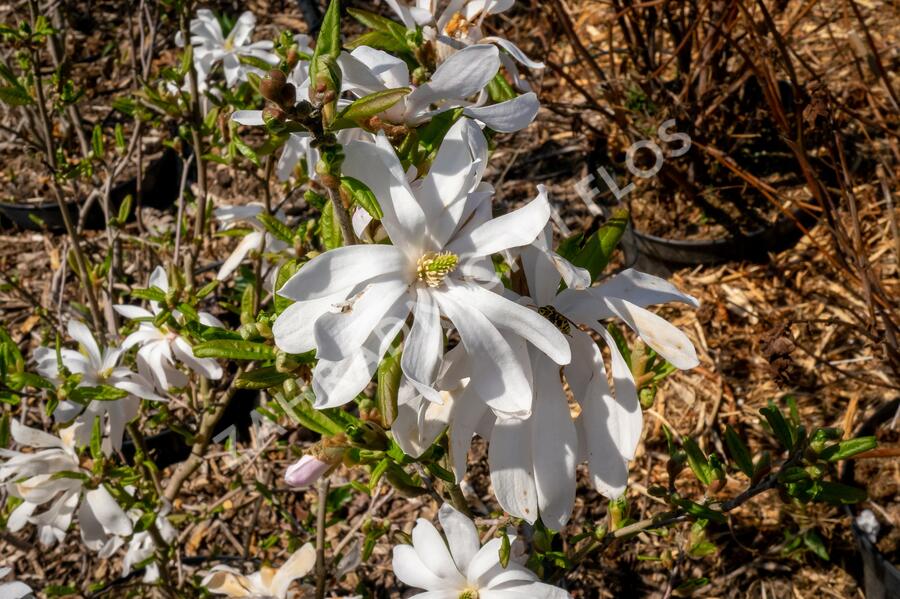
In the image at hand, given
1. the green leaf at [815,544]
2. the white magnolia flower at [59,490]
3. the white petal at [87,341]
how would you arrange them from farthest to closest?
1. the green leaf at [815,544]
2. the white petal at [87,341]
3. the white magnolia flower at [59,490]

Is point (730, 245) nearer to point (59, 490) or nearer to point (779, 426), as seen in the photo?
point (779, 426)

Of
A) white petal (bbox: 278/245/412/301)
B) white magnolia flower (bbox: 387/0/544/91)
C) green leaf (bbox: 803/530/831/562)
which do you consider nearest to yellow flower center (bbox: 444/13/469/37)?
white magnolia flower (bbox: 387/0/544/91)

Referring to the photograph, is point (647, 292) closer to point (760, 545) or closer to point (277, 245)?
point (277, 245)

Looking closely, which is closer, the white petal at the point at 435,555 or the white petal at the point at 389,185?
the white petal at the point at 389,185

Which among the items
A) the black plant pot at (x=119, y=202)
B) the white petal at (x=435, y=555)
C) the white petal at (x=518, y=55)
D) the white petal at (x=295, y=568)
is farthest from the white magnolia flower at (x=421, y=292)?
the black plant pot at (x=119, y=202)

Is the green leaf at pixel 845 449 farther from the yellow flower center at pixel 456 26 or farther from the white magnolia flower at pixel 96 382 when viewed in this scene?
the white magnolia flower at pixel 96 382

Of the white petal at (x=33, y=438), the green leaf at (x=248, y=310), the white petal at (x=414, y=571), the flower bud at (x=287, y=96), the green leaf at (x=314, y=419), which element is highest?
the flower bud at (x=287, y=96)

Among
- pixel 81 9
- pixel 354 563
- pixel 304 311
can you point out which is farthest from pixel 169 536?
pixel 81 9
